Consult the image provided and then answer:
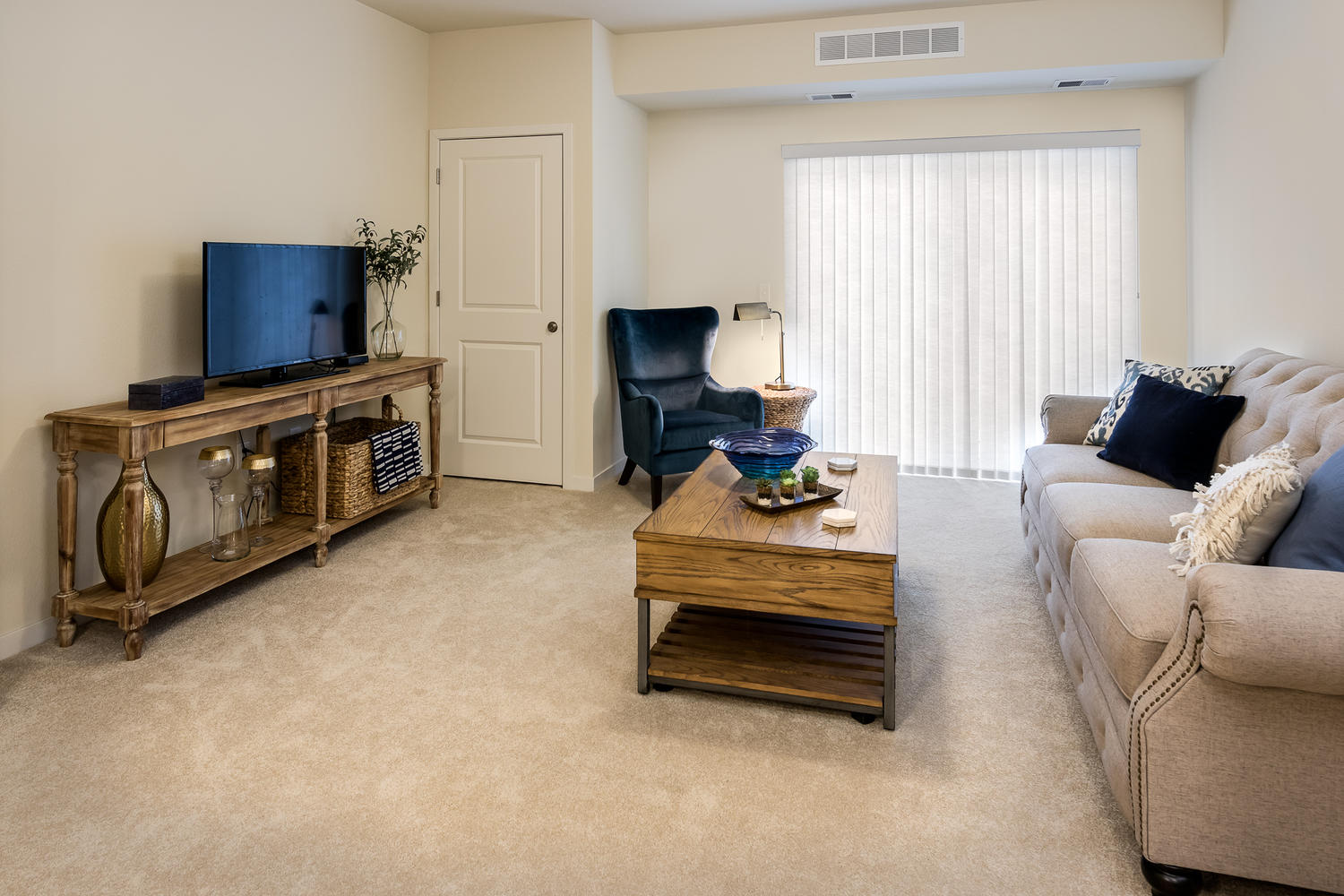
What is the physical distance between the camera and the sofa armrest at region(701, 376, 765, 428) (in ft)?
15.7

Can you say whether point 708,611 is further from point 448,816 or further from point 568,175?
point 568,175

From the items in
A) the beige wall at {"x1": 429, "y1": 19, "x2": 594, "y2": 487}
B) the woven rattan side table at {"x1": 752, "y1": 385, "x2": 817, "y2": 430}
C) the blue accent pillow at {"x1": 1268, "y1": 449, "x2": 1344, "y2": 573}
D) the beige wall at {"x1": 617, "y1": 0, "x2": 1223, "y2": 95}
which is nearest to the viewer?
the blue accent pillow at {"x1": 1268, "y1": 449, "x2": 1344, "y2": 573}

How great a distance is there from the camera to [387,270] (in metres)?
4.32

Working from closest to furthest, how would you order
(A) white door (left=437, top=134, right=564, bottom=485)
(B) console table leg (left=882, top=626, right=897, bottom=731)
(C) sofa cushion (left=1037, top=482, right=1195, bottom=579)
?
(B) console table leg (left=882, top=626, right=897, bottom=731)
(C) sofa cushion (left=1037, top=482, right=1195, bottom=579)
(A) white door (left=437, top=134, right=564, bottom=485)

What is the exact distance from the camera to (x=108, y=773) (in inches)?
80.6

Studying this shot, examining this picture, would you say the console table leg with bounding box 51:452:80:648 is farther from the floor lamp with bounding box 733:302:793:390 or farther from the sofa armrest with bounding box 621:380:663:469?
the floor lamp with bounding box 733:302:793:390

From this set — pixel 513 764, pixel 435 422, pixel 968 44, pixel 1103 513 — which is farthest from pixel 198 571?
pixel 968 44

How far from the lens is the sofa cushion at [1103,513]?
97.9 inches

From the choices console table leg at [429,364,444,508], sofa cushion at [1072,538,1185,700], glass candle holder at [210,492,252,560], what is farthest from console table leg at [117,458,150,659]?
sofa cushion at [1072,538,1185,700]

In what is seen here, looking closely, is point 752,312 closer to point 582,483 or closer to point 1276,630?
point 582,483

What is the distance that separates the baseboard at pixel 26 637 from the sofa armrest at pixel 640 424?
8.56 ft

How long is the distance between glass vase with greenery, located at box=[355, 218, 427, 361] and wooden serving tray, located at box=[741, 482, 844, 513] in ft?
7.63

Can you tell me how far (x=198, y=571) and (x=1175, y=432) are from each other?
11.7ft

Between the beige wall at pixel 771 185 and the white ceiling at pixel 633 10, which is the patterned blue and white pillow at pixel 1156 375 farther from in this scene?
the white ceiling at pixel 633 10
